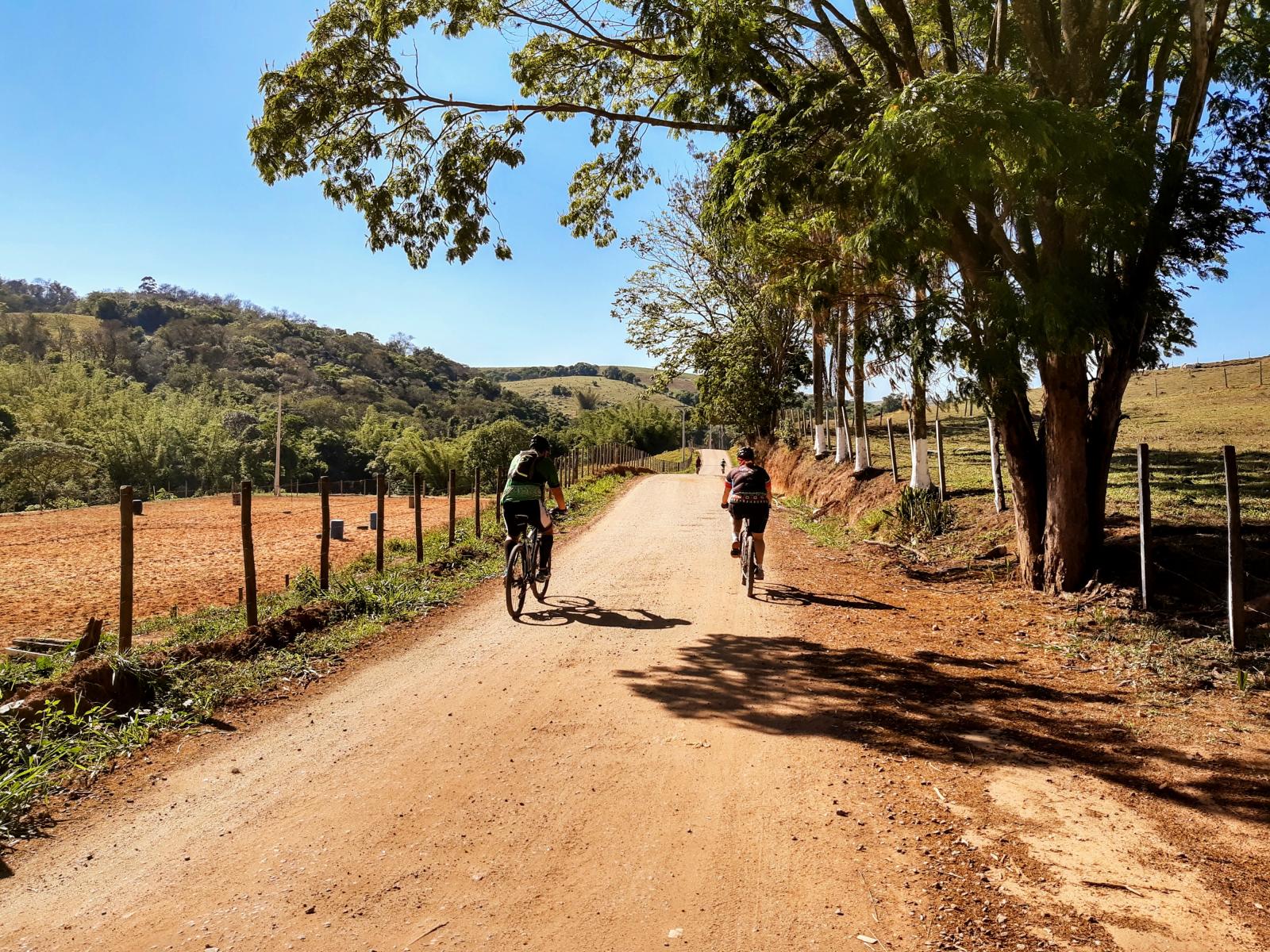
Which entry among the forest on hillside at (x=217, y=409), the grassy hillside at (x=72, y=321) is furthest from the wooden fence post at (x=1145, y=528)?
the grassy hillside at (x=72, y=321)

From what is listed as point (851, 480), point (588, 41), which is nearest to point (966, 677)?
point (588, 41)

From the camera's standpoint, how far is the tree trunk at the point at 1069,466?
8727 mm

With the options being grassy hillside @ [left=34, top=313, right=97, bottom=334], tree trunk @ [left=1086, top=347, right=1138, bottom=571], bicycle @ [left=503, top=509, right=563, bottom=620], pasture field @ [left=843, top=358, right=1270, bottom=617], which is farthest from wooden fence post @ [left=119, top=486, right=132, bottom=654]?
grassy hillside @ [left=34, top=313, right=97, bottom=334]

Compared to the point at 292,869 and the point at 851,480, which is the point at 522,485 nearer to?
the point at 292,869

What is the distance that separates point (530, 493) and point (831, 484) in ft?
42.7

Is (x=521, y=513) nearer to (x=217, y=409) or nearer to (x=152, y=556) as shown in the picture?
(x=152, y=556)

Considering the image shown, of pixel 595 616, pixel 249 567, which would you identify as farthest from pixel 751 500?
pixel 249 567

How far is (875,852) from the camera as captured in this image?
12.5 ft

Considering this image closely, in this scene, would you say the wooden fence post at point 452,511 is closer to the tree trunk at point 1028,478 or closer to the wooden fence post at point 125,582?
the wooden fence post at point 125,582

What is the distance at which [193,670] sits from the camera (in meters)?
6.93

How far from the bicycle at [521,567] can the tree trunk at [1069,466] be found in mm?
5981

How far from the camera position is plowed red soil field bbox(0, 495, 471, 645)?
13.0 metres

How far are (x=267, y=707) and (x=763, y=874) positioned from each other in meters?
4.47

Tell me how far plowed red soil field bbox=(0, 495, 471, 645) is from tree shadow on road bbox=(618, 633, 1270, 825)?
9.06 meters
